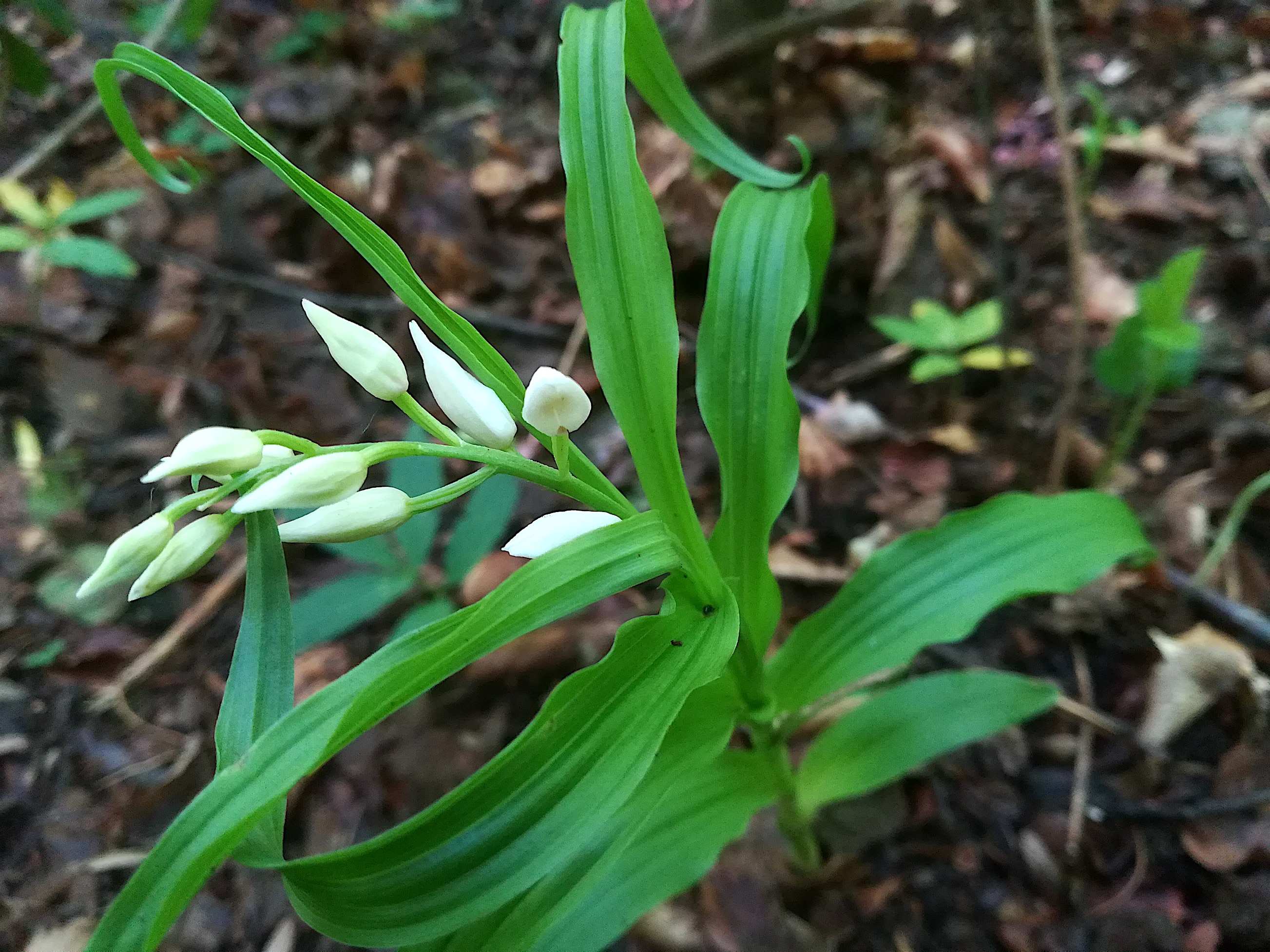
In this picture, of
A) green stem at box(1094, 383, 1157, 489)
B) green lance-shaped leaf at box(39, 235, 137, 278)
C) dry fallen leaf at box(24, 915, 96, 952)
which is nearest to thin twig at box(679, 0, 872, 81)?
green stem at box(1094, 383, 1157, 489)

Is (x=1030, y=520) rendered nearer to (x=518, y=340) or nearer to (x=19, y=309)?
(x=518, y=340)

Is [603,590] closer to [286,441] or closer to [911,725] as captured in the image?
[286,441]

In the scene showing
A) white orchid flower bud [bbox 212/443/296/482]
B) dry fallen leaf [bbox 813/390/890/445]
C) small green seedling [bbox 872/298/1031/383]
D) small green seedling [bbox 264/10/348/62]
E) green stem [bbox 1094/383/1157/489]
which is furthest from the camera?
small green seedling [bbox 264/10/348/62]

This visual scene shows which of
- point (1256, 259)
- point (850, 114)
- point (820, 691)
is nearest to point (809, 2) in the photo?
point (850, 114)

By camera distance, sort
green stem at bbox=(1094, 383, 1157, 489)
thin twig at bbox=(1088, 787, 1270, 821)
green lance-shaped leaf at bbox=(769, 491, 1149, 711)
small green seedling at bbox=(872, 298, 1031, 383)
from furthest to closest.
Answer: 1. small green seedling at bbox=(872, 298, 1031, 383)
2. green stem at bbox=(1094, 383, 1157, 489)
3. thin twig at bbox=(1088, 787, 1270, 821)
4. green lance-shaped leaf at bbox=(769, 491, 1149, 711)

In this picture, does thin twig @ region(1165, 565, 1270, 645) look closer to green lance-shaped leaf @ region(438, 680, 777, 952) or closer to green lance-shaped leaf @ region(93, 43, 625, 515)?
green lance-shaped leaf @ region(438, 680, 777, 952)
